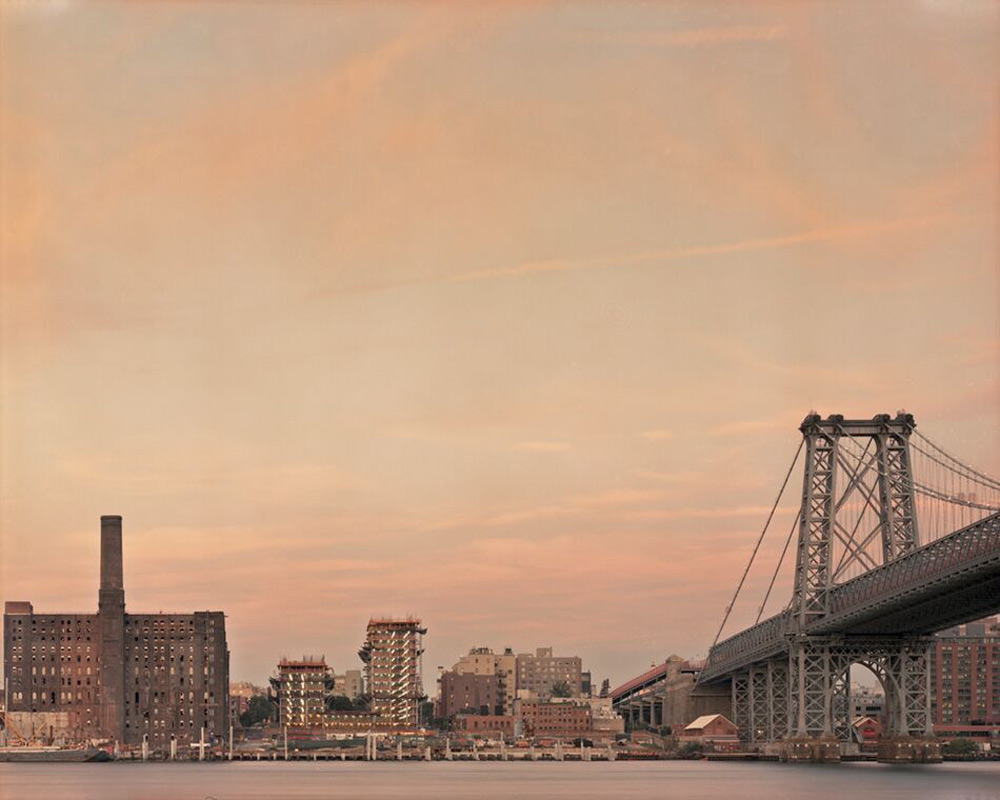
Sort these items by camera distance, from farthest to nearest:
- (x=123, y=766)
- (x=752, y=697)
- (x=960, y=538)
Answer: (x=123, y=766), (x=752, y=697), (x=960, y=538)

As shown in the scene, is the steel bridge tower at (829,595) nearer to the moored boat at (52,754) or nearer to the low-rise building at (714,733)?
the low-rise building at (714,733)

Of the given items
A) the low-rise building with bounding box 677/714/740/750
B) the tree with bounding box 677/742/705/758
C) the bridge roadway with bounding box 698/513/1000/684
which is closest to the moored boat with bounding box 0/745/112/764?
the tree with bounding box 677/742/705/758

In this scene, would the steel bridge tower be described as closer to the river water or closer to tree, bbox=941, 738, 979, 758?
the river water

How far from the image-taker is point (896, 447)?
4887 inches

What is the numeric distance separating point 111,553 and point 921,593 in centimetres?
11648

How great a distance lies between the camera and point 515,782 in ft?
404

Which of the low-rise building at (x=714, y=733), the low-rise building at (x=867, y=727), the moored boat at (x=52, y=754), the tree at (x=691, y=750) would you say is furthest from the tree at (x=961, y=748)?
the moored boat at (x=52, y=754)

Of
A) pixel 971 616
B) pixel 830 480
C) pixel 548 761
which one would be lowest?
pixel 548 761

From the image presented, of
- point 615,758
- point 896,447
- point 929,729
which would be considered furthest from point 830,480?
point 615,758

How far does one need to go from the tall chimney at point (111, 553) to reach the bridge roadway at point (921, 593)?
267 ft

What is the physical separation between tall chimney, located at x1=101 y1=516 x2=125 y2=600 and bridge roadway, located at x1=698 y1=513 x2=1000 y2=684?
81.3 m

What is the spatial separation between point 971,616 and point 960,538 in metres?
15.9

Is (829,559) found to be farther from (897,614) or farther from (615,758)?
(615,758)

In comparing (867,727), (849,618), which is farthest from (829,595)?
(867,727)
